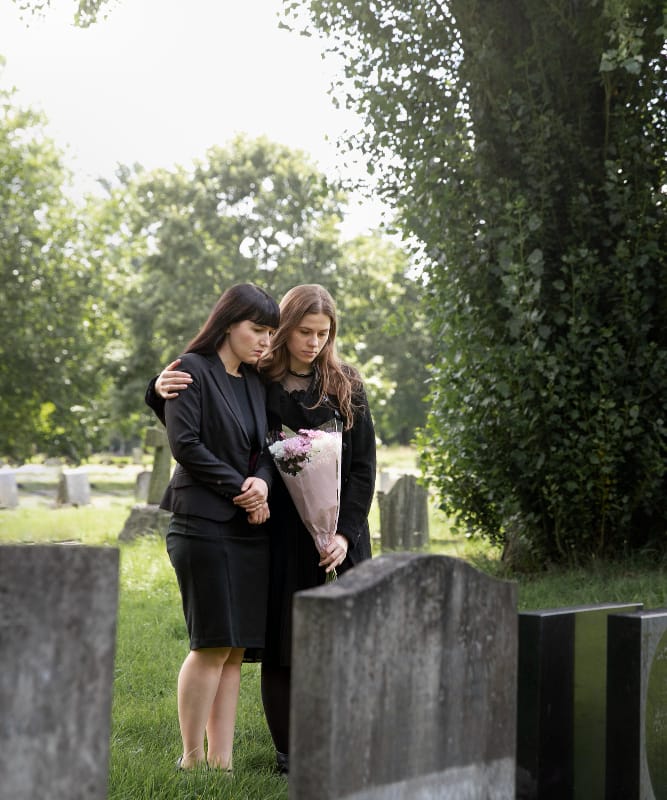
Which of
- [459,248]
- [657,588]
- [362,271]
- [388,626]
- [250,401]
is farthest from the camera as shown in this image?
[362,271]

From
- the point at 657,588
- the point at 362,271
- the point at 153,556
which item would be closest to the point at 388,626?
the point at 657,588

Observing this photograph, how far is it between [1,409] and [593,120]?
1924 centimetres

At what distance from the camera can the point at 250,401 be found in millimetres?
4348

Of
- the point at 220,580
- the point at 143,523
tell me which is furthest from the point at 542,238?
the point at 143,523

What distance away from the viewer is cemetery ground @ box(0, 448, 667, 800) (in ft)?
13.1

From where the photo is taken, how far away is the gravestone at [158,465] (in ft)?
48.4

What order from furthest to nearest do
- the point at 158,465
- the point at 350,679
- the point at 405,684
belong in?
the point at 158,465 → the point at 405,684 → the point at 350,679

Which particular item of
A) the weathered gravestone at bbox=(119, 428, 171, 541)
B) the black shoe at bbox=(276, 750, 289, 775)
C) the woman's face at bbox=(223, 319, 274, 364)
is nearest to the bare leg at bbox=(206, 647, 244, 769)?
the black shoe at bbox=(276, 750, 289, 775)

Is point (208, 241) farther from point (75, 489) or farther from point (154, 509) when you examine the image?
point (154, 509)

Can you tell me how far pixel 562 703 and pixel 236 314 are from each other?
2007 mm

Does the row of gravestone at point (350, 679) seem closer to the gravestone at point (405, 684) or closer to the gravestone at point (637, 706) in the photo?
the gravestone at point (405, 684)

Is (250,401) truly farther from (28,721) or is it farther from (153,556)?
(153,556)

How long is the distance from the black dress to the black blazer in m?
0.16

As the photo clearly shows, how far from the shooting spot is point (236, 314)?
4.28 meters
